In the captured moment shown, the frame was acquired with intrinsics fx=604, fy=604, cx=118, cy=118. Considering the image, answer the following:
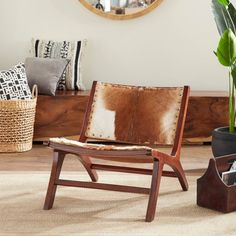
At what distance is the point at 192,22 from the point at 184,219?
2.79 meters

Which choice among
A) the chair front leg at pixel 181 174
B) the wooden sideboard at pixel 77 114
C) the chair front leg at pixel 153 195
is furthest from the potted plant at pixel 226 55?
the chair front leg at pixel 153 195

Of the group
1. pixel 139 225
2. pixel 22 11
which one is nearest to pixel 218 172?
pixel 139 225

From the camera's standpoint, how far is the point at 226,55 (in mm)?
3799

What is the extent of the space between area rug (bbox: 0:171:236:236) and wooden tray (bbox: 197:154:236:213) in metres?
0.04

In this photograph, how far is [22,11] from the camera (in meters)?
5.50

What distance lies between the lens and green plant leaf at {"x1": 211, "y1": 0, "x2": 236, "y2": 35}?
4129 millimetres

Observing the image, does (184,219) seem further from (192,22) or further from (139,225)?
(192,22)

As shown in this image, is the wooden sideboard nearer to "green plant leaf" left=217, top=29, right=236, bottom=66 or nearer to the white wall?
the white wall

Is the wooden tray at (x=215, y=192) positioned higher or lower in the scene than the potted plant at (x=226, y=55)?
lower

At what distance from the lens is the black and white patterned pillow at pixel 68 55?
5.33 m

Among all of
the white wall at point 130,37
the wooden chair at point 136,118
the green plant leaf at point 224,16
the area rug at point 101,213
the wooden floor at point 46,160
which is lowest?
the wooden floor at point 46,160

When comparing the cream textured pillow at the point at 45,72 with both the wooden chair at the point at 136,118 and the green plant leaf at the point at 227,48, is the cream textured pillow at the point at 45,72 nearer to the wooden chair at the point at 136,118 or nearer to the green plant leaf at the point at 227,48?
the wooden chair at the point at 136,118

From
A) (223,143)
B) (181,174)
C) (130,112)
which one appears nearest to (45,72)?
(130,112)

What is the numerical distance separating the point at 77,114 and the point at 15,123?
22.5 inches
